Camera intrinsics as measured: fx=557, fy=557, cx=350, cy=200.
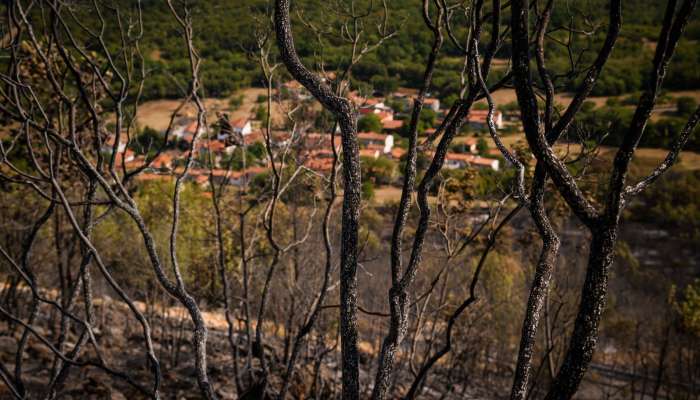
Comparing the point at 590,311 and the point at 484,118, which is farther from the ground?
the point at 484,118

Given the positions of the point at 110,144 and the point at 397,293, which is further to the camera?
the point at 110,144

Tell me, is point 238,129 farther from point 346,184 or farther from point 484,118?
point 346,184

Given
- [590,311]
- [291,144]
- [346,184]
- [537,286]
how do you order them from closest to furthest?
1. [590,311]
2. [537,286]
3. [346,184]
4. [291,144]

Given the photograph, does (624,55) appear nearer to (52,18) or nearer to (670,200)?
(670,200)

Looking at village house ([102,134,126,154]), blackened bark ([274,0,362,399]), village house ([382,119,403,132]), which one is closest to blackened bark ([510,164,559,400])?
blackened bark ([274,0,362,399])

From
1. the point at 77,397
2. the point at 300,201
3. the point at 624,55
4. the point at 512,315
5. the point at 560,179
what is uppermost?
the point at 624,55

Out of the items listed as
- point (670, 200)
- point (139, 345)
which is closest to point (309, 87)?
point (139, 345)

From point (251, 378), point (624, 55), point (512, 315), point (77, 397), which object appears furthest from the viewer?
point (624, 55)

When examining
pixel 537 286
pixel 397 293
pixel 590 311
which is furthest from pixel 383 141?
pixel 590 311

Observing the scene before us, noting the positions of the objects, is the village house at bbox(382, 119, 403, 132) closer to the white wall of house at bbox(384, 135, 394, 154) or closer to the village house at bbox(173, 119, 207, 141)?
the white wall of house at bbox(384, 135, 394, 154)
